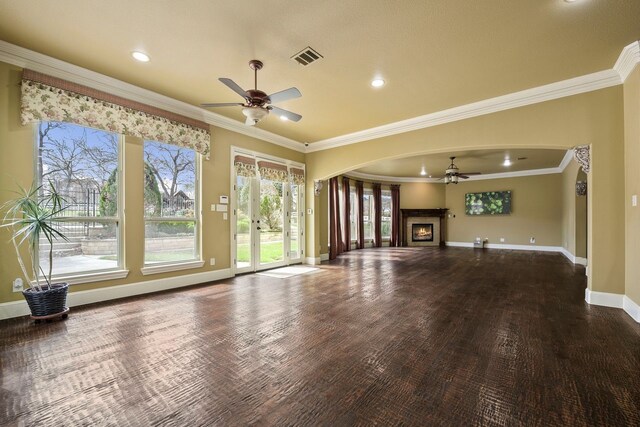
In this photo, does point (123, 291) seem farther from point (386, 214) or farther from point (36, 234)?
point (386, 214)

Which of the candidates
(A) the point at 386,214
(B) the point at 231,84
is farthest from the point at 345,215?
(B) the point at 231,84

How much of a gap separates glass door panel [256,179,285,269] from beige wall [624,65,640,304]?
5.65m

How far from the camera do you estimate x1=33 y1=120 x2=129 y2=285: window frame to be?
3371 mm

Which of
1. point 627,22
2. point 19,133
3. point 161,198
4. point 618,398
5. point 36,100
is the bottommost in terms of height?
point 618,398

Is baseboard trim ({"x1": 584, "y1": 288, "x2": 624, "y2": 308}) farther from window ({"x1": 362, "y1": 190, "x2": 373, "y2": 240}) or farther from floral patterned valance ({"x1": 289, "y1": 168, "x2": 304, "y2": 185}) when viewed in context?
window ({"x1": 362, "y1": 190, "x2": 373, "y2": 240})

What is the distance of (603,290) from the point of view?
360 cm

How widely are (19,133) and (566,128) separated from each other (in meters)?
6.95

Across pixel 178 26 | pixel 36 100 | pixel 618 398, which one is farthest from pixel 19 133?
pixel 618 398

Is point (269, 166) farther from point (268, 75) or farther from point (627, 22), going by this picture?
point (627, 22)

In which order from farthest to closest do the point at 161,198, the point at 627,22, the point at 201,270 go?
the point at 201,270, the point at 161,198, the point at 627,22

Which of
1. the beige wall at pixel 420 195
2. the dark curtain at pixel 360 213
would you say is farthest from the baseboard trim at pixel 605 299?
the beige wall at pixel 420 195

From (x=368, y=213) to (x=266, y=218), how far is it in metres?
5.65

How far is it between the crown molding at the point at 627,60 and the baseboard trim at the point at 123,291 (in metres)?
6.37

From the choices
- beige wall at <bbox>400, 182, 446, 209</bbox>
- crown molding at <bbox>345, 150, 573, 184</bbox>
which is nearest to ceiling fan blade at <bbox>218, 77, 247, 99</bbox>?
crown molding at <bbox>345, 150, 573, 184</bbox>
